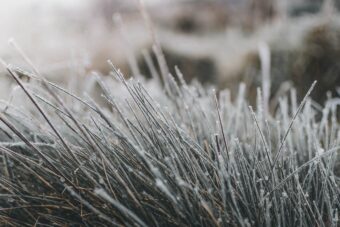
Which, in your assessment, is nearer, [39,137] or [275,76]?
[39,137]

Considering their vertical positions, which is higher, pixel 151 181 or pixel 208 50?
pixel 151 181

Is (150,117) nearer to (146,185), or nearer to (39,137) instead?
(146,185)


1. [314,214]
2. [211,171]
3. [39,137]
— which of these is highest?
[39,137]

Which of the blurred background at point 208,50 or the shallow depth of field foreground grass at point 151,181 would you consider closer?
the shallow depth of field foreground grass at point 151,181

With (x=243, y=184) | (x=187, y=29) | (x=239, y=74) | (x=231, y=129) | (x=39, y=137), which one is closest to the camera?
(x=243, y=184)

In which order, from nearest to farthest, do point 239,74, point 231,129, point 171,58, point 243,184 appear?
1. point 243,184
2. point 231,129
3. point 239,74
4. point 171,58

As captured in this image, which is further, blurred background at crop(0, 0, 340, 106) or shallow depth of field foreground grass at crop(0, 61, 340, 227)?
blurred background at crop(0, 0, 340, 106)

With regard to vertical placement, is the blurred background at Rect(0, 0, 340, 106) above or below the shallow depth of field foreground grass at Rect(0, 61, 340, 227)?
below

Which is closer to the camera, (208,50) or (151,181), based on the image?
(151,181)

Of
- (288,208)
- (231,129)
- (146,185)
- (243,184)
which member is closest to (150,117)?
(146,185)

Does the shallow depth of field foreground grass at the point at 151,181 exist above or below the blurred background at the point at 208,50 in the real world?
above

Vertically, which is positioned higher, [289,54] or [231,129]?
[231,129]
